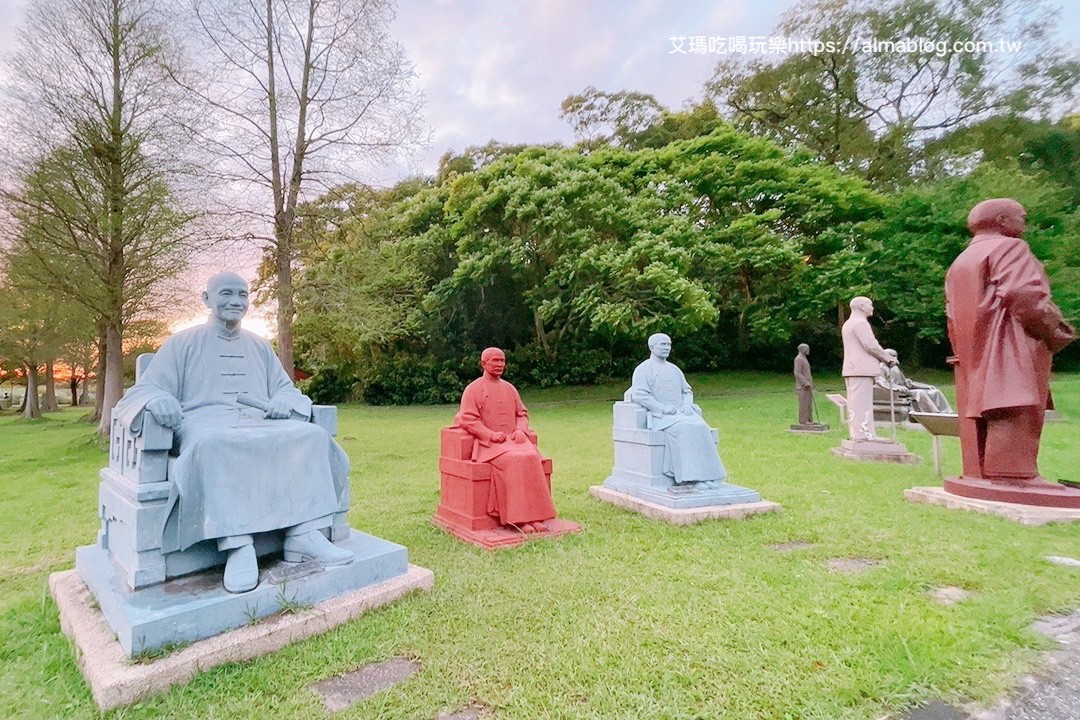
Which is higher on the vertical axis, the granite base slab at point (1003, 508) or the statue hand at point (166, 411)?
the statue hand at point (166, 411)

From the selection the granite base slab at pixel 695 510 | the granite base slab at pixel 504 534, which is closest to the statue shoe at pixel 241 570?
the granite base slab at pixel 504 534

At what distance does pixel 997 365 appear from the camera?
480 centimetres

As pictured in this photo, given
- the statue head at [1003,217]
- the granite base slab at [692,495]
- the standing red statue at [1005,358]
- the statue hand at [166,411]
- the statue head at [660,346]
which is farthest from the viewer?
the statue head at [660,346]

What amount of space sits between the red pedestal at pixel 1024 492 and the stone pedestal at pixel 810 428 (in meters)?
5.43

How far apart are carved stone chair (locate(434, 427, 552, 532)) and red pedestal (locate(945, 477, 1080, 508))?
372 centimetres

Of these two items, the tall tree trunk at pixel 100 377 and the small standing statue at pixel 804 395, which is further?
the tall tree trunk at pixel 100 377

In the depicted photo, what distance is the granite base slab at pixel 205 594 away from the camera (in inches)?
95.9

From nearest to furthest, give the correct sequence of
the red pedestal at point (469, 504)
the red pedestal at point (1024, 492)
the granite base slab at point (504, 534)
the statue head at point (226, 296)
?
1. the statue head at point (226, 296)
2. the granite base slab at point (504, 534)
3. the red pedestal at point (469, 504)
4. the red pedestal at point (1024, 492)

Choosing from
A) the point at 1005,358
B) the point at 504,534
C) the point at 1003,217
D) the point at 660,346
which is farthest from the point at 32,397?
the point at 1003,217

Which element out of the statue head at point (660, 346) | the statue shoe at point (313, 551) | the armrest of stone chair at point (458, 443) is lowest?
the statue shoe at point (313, 551)

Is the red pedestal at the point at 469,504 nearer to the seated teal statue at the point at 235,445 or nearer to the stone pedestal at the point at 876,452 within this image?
the seated teal statue at the point at 235,445

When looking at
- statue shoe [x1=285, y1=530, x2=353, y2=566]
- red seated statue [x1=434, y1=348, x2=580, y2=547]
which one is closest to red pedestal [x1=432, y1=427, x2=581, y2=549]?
red seated statue [x1=434, y1=348, x2=580, y2=547]

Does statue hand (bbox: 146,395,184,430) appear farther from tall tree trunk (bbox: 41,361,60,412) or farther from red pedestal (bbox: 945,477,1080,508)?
tall tree trunk (bbox: 41,361,60,412)

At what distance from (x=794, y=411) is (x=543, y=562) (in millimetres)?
11040
